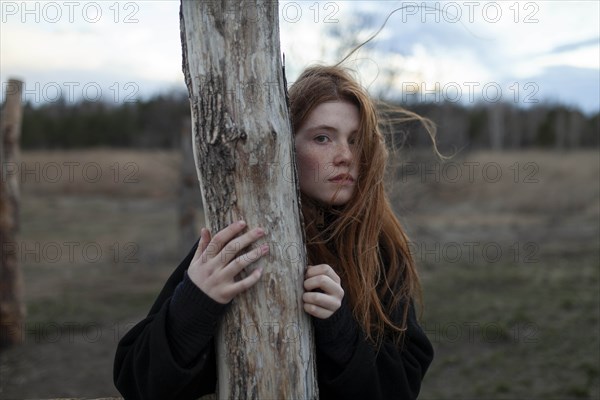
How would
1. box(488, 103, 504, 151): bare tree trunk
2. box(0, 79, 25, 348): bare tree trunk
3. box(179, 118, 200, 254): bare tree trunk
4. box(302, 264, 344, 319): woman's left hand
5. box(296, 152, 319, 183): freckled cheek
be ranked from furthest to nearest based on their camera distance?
box(488, 103, 504, 151): bare tree trunk, box(179, 118, 200, 254): bare tree trunk, box(0, 79, 25, 348): bare tree trunk, box(296, 152, 319, 183): freckled cheek, box(302, 264, 344, 319): woman's left hand

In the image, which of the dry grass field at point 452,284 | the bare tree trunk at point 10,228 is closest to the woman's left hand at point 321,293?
the dry grass field at point 452,284

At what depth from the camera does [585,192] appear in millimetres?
19703

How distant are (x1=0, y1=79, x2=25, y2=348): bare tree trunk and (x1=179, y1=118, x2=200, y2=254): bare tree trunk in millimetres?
2721

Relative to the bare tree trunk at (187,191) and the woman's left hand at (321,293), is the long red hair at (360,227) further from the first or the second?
the bare tree trunk at (187,191)

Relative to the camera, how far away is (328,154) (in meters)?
2.08

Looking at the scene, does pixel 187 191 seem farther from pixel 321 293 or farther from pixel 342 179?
pixel 321 293

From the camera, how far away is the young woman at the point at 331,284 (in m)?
1.80

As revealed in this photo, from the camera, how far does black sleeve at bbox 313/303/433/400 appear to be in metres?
1.90

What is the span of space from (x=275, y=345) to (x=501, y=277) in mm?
8712

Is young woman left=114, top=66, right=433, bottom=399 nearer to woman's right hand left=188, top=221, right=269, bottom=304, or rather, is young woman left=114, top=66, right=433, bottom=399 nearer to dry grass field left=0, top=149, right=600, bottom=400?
woman's right hand left=188, top=221, right=269, bottom=304

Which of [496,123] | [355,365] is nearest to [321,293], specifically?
[355,365]

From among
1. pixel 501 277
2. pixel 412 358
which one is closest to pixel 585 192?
pixel 501 277

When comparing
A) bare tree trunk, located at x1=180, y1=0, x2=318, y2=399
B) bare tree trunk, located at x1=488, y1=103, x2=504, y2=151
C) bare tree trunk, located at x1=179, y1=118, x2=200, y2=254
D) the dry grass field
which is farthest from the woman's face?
bare tree trunk, located at x1=488, y1=103, x2=504, y2=151

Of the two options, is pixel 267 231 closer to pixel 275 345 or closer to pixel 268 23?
pixel 275 345
